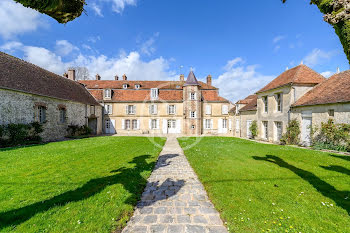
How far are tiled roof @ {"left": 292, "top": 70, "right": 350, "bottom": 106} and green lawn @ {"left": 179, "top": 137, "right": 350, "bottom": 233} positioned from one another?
5.65m

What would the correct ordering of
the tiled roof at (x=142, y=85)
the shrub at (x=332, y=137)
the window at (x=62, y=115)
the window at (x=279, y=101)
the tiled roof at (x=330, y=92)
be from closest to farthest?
the shrub at (x=332, y=137), the tiled roof at (x=330, y=92), the window at (x=279, y=101), the window at (x=62, y=115), the tiled roof at (x=142, y=85)

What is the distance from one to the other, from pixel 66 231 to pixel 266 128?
643 inches

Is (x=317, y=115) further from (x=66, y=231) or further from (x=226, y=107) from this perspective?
(x=66, y=231)

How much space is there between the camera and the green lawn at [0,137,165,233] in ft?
8.45

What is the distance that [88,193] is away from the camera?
11.8 ft

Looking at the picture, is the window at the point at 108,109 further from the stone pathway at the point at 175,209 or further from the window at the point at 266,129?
the window at the point at 266,129

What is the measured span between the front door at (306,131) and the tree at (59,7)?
561 inches

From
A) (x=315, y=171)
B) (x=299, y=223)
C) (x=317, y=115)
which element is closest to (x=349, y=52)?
(x=299, y=223)

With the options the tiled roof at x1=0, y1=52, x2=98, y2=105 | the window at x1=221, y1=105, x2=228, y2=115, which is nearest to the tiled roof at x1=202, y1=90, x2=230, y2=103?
the window at x1=221, y1=105, x2=228, y2=115

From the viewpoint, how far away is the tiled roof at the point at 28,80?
1105 centimetres

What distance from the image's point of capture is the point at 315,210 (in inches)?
120

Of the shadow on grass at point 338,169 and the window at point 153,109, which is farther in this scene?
the window at point 153,109

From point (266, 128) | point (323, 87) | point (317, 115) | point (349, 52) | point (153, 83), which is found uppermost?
point (153, 83)

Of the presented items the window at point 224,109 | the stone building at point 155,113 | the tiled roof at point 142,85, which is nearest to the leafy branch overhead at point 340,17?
the stone building at point 155,113
